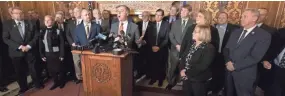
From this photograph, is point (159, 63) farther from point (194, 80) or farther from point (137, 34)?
point (194, 80)

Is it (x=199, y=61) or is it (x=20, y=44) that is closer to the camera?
(x=199, y=61)

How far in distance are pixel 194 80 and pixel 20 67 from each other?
2.75m

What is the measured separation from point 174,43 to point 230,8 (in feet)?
6.01

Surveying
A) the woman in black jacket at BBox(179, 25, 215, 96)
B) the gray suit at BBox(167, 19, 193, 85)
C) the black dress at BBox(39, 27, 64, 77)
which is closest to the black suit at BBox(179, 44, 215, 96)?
the woman in black jacket at BBox(179, 25, 215, 96)

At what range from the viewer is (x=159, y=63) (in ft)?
12.0

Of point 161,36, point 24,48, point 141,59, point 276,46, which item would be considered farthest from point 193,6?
point 24,48

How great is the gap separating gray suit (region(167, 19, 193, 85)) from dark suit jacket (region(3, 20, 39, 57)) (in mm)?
2173

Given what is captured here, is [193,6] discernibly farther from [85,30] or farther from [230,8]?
[85,30]

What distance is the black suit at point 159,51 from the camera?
3.49m

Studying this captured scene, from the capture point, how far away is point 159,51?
358 centimetres

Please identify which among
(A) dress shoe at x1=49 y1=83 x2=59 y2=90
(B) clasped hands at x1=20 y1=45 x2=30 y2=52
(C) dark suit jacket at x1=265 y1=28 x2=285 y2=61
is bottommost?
(A) dress shoe at x1=49 y1=83 x2=59 y2=90

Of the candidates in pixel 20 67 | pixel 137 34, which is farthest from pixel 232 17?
pixel 20 67

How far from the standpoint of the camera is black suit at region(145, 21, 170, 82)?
11.4 ft

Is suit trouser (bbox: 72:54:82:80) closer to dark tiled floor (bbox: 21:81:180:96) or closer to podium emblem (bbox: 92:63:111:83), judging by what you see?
dark tiled floor (bbox: 21:81:180:96)
